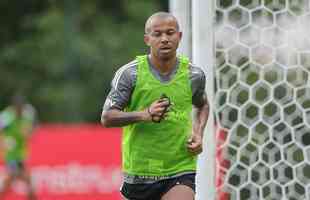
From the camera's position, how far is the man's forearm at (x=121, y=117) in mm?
6914

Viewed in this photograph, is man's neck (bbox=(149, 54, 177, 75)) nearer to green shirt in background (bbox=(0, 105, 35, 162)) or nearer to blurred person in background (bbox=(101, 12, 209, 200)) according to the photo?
blurred person in background (bbox=(101, 12, 209, 200))

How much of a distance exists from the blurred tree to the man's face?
20880 millimetres

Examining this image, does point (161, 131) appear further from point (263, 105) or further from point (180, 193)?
point (263, 105)

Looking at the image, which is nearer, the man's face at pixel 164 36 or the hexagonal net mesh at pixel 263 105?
the man's face at pixel 164 36

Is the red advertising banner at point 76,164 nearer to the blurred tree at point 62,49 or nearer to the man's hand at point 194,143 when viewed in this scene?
the blurred tree at point 62,49

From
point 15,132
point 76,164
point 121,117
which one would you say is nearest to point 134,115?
point 121,117

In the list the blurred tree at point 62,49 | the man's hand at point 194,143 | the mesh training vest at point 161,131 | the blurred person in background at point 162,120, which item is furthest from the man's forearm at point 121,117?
the blurred tree at point 62,49

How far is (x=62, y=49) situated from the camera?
30891 millimetres

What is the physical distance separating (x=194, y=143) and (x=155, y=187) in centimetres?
41

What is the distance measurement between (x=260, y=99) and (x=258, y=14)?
2.04ft

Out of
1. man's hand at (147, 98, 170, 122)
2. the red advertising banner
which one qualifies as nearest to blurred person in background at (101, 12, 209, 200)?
man's hand at (147, 98, 170, 122)

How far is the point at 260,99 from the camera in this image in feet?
28.0

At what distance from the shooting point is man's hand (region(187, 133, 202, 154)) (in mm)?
7055

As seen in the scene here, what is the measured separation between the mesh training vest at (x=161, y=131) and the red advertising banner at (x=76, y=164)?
10.7 meters
